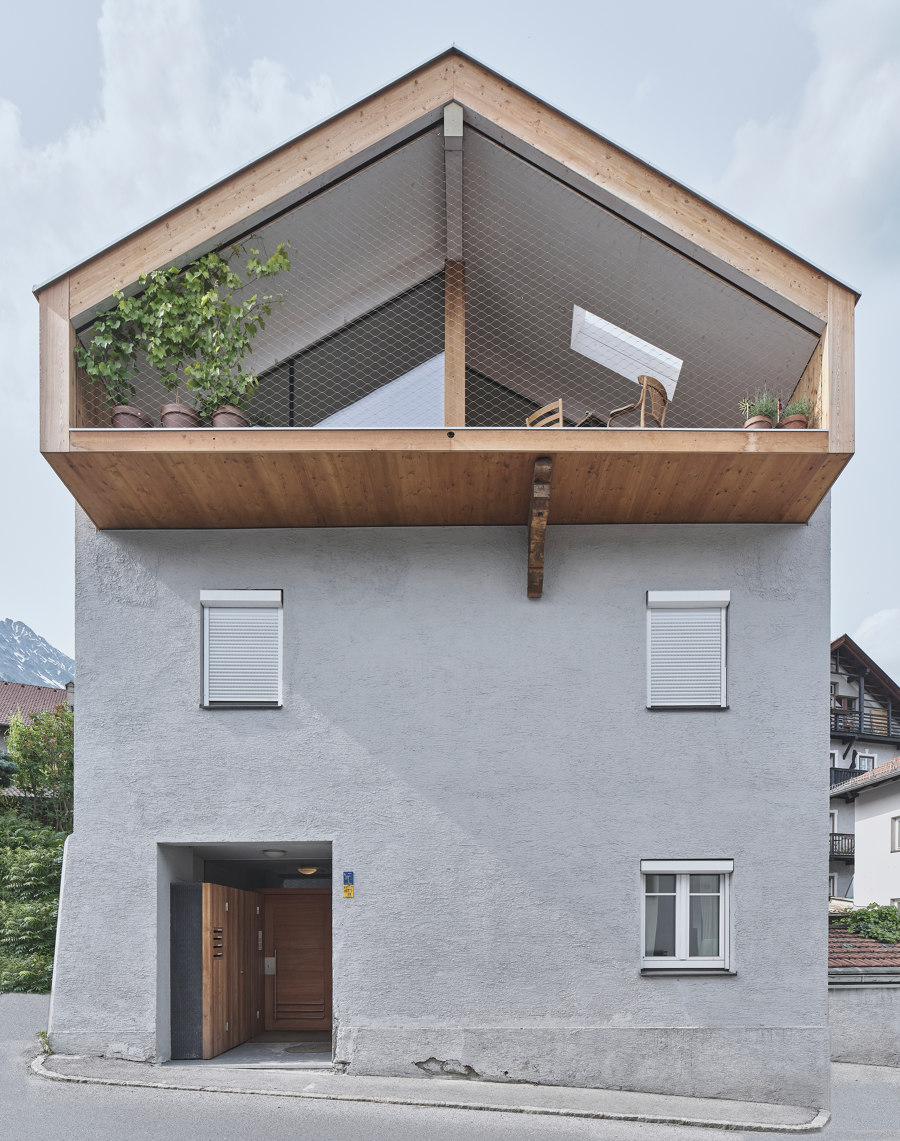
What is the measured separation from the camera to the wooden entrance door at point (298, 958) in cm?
1302

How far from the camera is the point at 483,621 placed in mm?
10102

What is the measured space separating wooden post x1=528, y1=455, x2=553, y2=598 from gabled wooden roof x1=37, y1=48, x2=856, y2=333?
2.60 m

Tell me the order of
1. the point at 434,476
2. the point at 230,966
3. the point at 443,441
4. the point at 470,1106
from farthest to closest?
the point at 230,966, the point at 434,476, the point at 443,441, the point at 470,1106

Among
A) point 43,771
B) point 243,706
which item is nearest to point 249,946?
point 243,706

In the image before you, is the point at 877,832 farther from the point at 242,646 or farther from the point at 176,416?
the point at 176,416

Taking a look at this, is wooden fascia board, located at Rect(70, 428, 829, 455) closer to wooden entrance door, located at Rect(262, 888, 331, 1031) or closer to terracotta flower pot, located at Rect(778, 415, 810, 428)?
terracotta flower pot, located at Rect(778, 415, 810, 428)

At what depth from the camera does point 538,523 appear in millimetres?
9539

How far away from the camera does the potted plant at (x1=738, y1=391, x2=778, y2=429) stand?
31.2 feet

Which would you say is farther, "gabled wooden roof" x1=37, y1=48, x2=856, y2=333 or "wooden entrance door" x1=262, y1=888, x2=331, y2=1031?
"wooden entrance door" x1=262, y1=888, x2=331, y2=1031

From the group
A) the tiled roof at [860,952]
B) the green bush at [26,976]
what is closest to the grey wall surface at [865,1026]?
the tiled roof at [860,952]

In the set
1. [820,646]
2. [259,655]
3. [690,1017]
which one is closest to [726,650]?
[820,646]

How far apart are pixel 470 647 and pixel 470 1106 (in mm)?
4129

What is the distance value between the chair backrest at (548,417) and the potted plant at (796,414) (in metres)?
2.13

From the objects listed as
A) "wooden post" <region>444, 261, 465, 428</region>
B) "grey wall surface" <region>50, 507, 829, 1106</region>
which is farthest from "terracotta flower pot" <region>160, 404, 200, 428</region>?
"wooden post" <region>444, 261, 465, 428</region>
